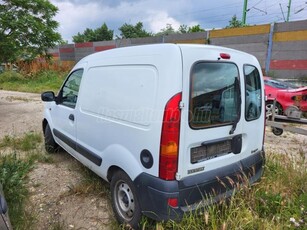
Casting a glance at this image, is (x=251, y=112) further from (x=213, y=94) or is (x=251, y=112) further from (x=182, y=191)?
(x=182, y=191)

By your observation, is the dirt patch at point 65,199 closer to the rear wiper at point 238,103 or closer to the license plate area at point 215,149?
the license plate area at point 215,149

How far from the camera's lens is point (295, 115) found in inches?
208

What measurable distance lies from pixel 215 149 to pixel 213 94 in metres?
0.53

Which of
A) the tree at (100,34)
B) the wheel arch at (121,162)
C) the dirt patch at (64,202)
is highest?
the tree at (100,34)

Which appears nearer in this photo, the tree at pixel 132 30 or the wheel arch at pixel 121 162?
the wheel arch at pixel 121 162

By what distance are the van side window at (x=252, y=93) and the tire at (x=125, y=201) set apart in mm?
1455

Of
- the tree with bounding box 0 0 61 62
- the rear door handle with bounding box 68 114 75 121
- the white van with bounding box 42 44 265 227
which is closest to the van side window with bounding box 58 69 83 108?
the rear door handle with bounding box 68 114 75 121

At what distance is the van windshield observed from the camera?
2.19 metres

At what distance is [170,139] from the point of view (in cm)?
207

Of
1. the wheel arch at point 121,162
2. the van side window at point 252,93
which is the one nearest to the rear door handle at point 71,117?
the wheel arch at point 121,162

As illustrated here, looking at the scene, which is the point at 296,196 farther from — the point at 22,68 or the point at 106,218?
the point at 22,68

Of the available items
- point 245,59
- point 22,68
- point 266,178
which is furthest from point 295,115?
point 22,68

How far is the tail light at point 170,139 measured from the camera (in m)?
2.05

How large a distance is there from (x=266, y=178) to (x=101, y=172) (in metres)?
2.08
